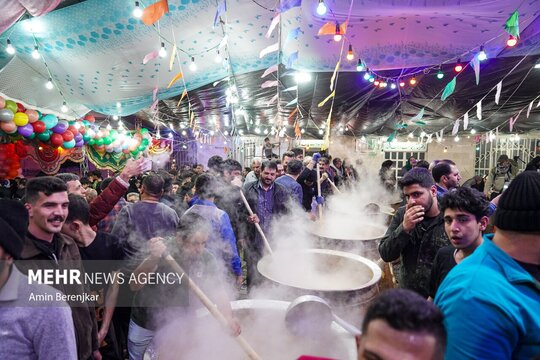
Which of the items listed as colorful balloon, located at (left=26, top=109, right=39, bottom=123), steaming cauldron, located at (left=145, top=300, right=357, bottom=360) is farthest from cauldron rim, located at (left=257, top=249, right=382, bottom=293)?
colorful balloon, located at (left=26, top=109, right=39, bottom=123)

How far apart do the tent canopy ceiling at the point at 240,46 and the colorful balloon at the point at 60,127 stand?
41 centimetres

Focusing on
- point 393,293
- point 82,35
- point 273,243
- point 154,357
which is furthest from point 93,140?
point 393,293

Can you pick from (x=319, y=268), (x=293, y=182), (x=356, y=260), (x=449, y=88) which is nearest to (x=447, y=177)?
(x=356, y=260)

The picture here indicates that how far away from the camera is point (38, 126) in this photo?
5637mm

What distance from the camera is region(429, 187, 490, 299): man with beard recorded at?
192cm

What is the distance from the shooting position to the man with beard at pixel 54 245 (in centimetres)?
190

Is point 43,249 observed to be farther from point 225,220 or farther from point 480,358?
point 480,358

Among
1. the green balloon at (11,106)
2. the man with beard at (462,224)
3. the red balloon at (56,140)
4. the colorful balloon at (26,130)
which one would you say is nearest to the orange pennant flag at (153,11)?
the man with beard at (462,224)

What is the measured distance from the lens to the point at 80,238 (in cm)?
242

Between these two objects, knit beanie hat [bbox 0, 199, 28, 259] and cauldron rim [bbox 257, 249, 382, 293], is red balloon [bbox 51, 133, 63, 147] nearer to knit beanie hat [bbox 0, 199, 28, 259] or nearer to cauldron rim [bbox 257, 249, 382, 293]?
cauldron rim [bbox 257, 249, 382, 293]

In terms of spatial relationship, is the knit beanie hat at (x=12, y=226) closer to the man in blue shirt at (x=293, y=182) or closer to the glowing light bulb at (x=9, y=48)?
the man in blue shirt at (x=293, y=182)

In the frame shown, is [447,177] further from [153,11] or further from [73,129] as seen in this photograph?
[73,129]

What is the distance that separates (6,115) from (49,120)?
3.18 ft

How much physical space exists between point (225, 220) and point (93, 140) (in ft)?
19.6
